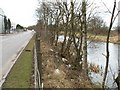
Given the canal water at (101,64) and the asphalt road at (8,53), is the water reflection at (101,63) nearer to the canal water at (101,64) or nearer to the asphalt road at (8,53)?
the canal water at (101,64)

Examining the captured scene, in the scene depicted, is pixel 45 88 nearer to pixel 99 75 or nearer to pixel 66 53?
pixel 99 75

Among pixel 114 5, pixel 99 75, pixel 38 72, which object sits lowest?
pixel 99 75

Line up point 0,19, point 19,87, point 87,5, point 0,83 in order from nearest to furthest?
point 19,87 → point 0,83 → point 87,5 → point 0,19

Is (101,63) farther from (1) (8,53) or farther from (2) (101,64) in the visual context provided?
(1) (8,53)

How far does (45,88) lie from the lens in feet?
34.9

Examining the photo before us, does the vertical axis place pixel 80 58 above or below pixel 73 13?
below

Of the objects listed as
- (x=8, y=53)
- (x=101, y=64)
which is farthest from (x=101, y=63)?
(x=8, y=53)

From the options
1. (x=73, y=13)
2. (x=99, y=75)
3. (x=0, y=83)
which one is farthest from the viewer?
(x=73, y=13)

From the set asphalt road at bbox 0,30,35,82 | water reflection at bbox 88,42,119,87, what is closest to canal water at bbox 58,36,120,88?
water reflection at bbox 88,42,119,87

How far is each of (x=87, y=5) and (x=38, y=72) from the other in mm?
9456

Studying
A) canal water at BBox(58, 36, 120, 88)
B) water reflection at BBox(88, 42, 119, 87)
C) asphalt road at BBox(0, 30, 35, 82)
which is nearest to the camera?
asphalt road at BBox(0, 30, 35, 82)

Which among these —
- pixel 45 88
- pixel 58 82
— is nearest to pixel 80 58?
pixel 58 82

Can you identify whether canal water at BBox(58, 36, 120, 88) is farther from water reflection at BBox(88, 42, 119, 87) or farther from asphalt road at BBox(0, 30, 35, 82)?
asphalt road at BBox(0, 30, 35, 82)

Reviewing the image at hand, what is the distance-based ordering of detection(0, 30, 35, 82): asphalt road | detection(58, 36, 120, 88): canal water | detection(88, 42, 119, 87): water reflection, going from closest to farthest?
detection(0, 30, 35, 82): asphalt road, detection(58, 36, 120, 88): canal water, detection(88, 42, 119, 87): water reflection
